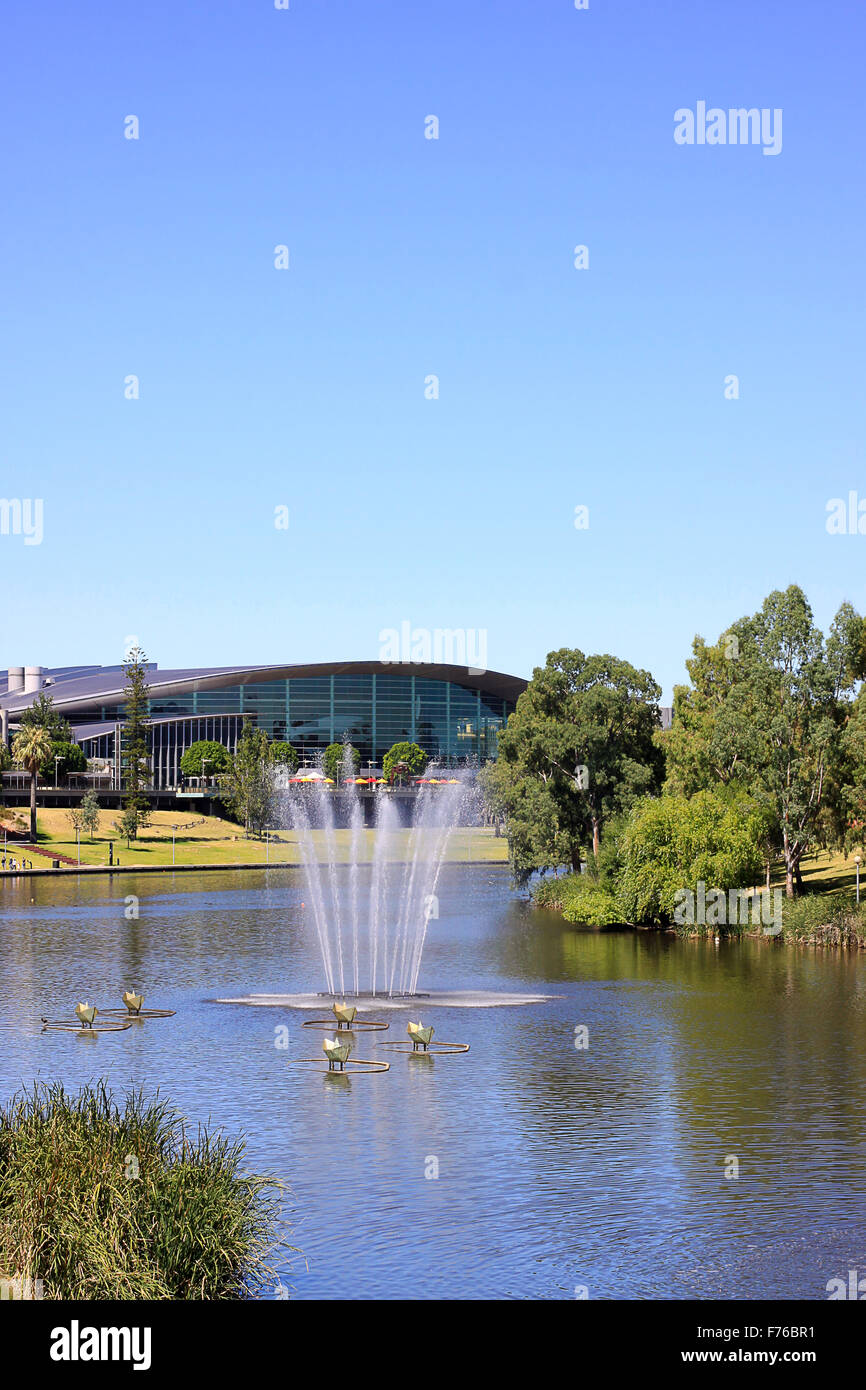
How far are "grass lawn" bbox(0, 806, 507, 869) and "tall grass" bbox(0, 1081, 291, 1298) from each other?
349 ft

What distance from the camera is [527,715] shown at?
92.2 metres

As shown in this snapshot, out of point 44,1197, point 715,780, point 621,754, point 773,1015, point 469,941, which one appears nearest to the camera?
point 44,1197

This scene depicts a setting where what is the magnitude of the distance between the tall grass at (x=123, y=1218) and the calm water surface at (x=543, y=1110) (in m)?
1.74

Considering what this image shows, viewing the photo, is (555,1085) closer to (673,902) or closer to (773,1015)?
(773,1015)

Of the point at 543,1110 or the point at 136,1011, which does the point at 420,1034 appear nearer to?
the point at 543,1110

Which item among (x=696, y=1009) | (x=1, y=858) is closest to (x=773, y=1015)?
(x=696, y=1009)

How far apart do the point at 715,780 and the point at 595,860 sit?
8.68 metres

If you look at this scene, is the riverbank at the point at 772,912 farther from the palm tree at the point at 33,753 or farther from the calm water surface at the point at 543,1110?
the palm tree at the point at 33,753

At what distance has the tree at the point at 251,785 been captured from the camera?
516 ft

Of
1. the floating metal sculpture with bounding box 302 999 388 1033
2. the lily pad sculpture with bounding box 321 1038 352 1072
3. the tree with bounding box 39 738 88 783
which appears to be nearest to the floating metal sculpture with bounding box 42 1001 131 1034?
the floating metal sculpture with bounding box 302 999 388 1033

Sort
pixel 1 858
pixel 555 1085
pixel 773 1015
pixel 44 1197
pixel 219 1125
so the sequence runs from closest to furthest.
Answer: pixel 44 1197
pixel 219 1125
pixel 555 1085
pixel 773 1015
pixel 1 858

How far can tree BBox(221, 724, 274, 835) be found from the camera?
15725cm

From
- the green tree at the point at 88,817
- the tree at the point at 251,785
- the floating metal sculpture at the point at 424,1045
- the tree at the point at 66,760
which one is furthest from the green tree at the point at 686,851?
the tree at the point at 66,760
